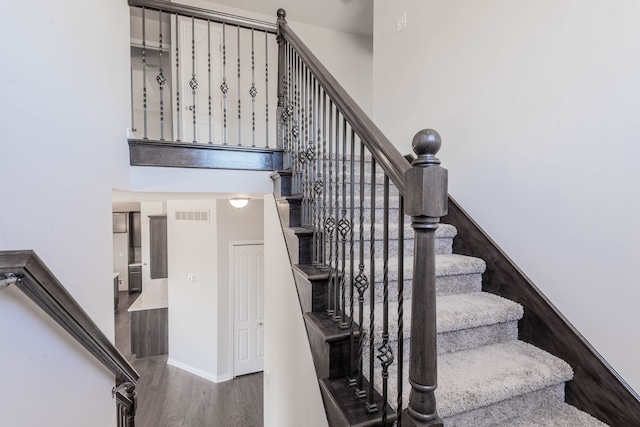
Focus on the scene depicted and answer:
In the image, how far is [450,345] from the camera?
4.70 ft

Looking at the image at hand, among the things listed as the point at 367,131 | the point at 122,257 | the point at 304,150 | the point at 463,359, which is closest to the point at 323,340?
the point at 463,359

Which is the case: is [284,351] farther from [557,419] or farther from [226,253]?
[226,253]

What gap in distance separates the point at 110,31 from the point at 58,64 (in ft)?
2.57

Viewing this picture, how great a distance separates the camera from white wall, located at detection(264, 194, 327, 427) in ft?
5.18

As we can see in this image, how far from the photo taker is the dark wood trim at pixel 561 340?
47.6 inches

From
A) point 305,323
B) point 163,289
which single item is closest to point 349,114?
point 305,323

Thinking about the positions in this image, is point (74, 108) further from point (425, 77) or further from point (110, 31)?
point (425, 77)

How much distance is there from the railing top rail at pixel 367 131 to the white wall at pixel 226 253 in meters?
3.24

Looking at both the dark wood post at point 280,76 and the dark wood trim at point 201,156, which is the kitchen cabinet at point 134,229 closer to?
the dark wood trim at point 201,156

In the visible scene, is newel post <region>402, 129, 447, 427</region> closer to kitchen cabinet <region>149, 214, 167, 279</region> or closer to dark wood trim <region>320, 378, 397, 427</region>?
dark wood trim <region>320, 378, 397, 427</region>

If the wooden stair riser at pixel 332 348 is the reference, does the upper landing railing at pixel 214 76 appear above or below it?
above

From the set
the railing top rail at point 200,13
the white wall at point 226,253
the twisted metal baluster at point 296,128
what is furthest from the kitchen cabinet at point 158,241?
the twisted metal baluster at point 296,128

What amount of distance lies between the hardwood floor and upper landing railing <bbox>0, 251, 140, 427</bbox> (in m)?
2.85

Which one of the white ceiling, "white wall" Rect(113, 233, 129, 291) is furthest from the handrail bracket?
"white wall" Rect(113, 233, 129, 291)
